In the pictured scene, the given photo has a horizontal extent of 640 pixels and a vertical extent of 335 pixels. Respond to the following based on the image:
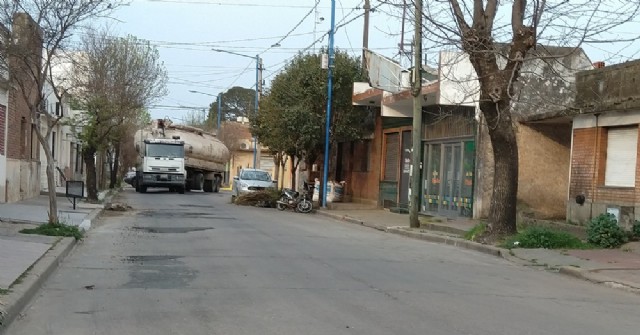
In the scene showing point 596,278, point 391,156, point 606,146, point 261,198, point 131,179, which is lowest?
point 131,179

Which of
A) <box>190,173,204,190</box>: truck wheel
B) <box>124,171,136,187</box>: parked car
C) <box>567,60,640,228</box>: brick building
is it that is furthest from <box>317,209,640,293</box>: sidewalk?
<box>124,171,136,187</box>: parked car

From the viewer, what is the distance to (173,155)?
3700 centimetres

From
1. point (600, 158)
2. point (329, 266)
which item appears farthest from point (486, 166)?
point (329, 266)

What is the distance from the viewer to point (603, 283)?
10195mm

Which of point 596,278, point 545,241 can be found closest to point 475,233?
point 545,241

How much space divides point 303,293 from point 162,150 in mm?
30151

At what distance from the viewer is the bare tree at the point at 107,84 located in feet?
76.3

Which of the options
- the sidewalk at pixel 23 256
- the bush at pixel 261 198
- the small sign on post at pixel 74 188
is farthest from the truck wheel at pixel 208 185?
the sidewalk at pixel 23 256

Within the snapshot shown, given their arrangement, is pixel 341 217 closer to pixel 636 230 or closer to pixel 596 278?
pixel 636 230

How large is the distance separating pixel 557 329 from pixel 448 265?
490 centimetres

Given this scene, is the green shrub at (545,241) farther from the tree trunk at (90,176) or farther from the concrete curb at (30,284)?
the tree trunk at (90,176)

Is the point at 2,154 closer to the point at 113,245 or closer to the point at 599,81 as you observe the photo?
the point at 113,245

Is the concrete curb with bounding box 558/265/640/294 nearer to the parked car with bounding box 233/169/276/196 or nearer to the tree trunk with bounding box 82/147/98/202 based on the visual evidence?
the tree trunk with bounding box 82/147/98/202

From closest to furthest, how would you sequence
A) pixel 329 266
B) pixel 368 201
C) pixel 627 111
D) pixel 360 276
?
pixel 360 276 < pixel 329 266 < pixel 627 111 < pixel 368 201
